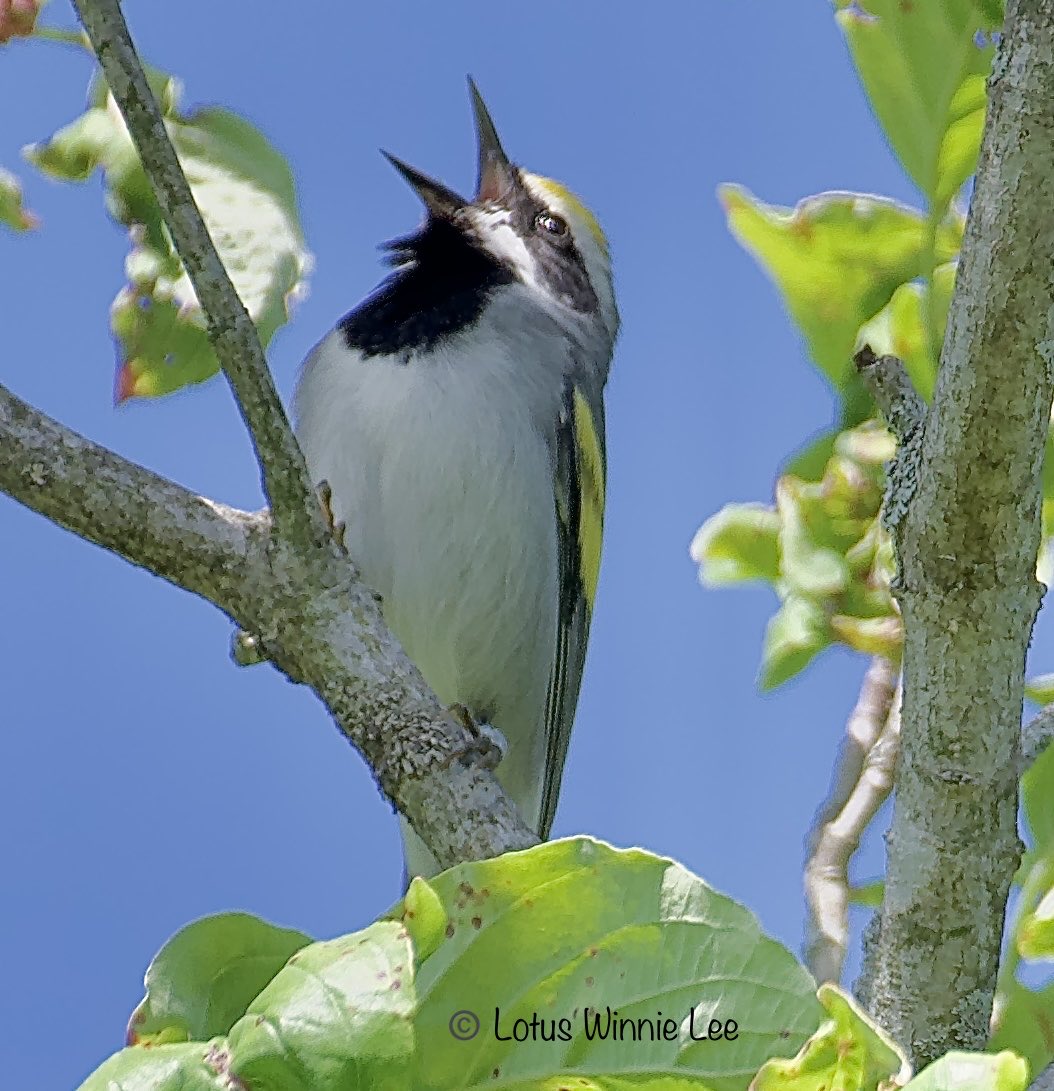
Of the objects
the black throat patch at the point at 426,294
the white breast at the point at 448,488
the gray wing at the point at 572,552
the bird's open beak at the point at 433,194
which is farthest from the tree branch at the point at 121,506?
the bird's open beak at the point at 433,194

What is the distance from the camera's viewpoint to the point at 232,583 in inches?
69.6

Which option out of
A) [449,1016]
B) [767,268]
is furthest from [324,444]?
[449,1016]

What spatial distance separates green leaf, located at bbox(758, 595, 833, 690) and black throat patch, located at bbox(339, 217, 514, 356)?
41.5 inches

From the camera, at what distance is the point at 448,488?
309 centimetres

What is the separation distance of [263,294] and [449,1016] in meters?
0.99

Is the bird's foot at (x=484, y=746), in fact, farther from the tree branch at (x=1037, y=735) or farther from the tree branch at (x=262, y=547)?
the tree branch at (x=1037, y=735)

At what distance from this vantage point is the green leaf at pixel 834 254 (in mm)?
2250

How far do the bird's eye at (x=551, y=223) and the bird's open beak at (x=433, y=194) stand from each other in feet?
0.96

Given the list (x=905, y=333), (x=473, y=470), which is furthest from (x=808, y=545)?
(x=473, y=470)

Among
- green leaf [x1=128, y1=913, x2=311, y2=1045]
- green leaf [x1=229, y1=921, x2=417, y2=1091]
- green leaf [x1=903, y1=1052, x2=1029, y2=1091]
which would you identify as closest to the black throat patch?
green leaf [x1=128, y1=913, x2=311, y2=1045]

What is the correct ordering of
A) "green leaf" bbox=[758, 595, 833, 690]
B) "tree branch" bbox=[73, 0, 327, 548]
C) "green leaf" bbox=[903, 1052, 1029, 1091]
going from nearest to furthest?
1. "green leaf" bbox=[903, 1052, 1029, 1091]
2. "tree branch" bbox=[73, 0, 327, 548]
3. "green leaf" bbox=[758, 595, 833, 690]

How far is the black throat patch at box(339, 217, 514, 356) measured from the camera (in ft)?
10.4

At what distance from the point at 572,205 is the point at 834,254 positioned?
1886 millimetres

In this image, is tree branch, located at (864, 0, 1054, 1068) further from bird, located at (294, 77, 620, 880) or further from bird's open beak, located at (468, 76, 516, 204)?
bird's open beak, located at (468, 76, 516, 204)
